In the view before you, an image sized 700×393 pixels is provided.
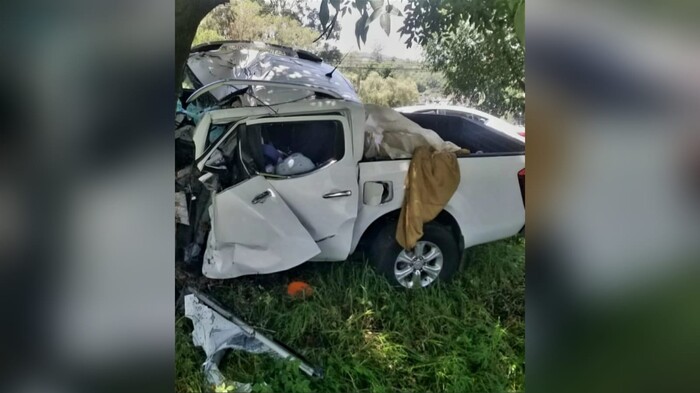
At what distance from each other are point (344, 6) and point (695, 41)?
158 cm

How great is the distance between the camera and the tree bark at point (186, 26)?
2.94 m

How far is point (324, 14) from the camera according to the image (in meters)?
3.03

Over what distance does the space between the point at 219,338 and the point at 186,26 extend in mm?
1530

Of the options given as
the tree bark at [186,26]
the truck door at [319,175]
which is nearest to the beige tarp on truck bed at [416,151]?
the truck door at [319,175]

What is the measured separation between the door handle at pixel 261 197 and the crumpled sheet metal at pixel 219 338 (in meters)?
0.54

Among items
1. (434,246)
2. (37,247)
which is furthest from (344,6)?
(37,247)

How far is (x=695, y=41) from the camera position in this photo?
2717mm

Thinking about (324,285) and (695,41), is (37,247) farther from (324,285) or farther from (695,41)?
(695,41)

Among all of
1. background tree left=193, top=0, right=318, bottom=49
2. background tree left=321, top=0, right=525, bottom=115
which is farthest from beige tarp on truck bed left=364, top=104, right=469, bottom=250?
background tree left=193, top=0, right=318, bottom=49

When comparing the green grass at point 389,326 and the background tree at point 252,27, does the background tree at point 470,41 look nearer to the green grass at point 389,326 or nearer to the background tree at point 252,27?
the background tree at point 252,27

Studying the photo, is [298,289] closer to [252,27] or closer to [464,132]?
[464,132]

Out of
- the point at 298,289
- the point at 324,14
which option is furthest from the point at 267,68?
the point at 298,289

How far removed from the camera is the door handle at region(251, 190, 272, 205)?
307 cm

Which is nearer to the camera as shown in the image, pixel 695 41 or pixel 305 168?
pixel 695 41
